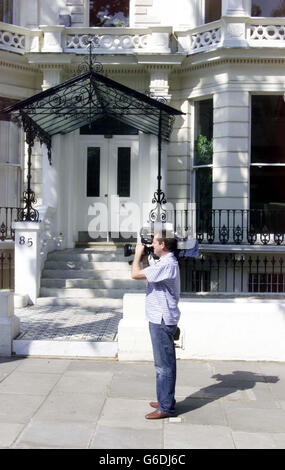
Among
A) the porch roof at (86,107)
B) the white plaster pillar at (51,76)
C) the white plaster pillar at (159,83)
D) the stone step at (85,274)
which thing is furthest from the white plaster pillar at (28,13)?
the stone step at (85,274)

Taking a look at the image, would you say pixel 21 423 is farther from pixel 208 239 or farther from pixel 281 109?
pixel 281 109

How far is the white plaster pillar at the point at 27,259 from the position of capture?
1077 centimetres

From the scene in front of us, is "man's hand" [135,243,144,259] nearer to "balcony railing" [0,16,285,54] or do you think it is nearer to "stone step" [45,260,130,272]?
"stone step" [45,260,130,272]

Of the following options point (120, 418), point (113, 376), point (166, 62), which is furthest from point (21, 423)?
point (166, 62)

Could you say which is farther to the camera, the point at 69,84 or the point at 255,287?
the point at 255,287

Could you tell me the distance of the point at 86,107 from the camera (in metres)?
11.0

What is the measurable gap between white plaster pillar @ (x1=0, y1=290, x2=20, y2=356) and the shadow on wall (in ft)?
9.37

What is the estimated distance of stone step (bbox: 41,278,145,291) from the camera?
11.3 m

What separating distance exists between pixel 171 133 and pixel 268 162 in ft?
8.21

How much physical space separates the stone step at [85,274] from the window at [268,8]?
7104 mm

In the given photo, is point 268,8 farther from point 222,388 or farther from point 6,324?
point 222,388

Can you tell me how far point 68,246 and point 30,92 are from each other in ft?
13.4

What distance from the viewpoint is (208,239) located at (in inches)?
493

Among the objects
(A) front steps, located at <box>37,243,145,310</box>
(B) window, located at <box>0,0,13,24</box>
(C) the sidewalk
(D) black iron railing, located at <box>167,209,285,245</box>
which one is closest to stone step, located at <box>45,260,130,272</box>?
(A) front steps, located at <box>37,243,145,310</box>
